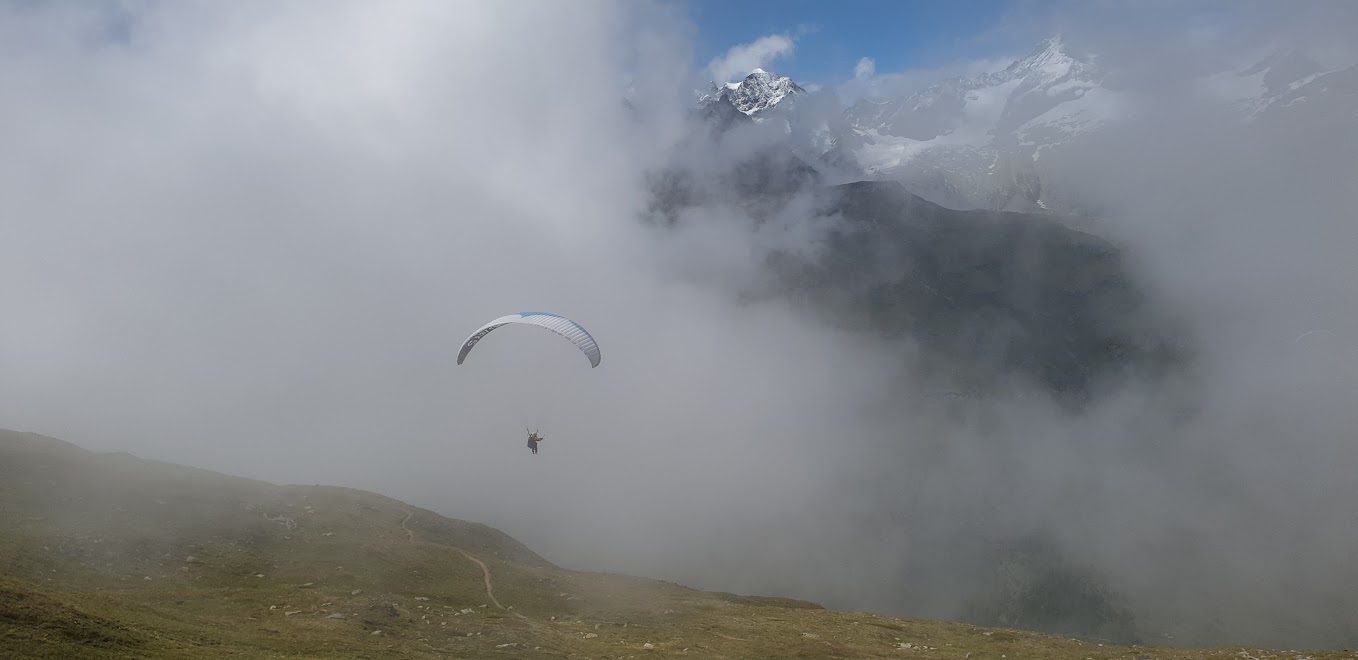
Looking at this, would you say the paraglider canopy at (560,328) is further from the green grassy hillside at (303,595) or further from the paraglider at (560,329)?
the green grassy hillside at (303,595)

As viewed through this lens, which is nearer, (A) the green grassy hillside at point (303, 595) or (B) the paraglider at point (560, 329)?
(A) the green grassy hillside at point (303, 595)

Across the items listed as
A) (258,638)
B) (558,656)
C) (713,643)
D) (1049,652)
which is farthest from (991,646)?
(258,638)

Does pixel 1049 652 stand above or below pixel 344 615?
above

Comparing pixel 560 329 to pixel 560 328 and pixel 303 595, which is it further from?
pixel 303 595

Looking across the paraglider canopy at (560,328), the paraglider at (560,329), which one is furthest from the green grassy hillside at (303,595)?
the paraglider canopy at (560,328)

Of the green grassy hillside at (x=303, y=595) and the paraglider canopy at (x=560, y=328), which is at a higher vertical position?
the paraglider canopy at (x=560, y=328)

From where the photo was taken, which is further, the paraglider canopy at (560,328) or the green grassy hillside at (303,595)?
the paraglider canopy at (560,328)

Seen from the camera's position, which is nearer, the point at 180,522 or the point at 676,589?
the point at 180,522

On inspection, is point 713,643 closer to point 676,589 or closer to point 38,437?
point 676,589
